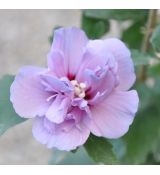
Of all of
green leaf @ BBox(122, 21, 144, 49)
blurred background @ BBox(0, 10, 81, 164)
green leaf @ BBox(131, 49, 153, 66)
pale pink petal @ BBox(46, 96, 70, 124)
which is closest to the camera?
pale pink petal @ BBox(46, 96, 70, 124)

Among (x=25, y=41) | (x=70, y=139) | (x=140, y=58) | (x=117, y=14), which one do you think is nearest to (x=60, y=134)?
(x=70, y=139)

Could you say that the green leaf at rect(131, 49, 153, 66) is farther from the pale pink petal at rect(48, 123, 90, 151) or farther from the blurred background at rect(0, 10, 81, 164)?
the blurred background at rect(0, 10, 81, 164)

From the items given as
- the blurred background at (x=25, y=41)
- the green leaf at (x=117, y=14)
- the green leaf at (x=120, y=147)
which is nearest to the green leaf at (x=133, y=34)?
the green leaf at (x=117, y=14)

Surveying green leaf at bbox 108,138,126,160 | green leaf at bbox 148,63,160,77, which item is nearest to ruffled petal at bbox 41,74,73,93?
green leaf at bbox 108,138,126,160
